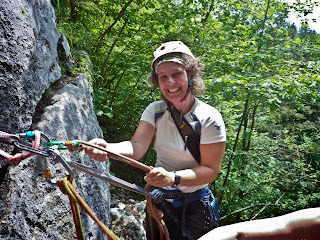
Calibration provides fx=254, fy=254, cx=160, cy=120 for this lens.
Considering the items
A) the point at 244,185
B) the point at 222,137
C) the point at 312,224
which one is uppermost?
the point at 222,137

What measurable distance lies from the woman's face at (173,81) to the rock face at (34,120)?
3.21 feet

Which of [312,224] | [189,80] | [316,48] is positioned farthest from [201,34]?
[312,224]

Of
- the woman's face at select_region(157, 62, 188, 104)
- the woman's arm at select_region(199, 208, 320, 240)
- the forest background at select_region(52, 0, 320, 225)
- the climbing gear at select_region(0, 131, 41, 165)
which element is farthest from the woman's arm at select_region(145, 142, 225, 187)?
the forest background at select_region(52, 0, 320, 225)

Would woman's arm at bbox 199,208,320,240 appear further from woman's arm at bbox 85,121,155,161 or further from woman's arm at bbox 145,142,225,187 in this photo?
woman's arm at bbox 85,121,155,161

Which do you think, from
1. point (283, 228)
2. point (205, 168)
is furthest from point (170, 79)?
point (283, 228)

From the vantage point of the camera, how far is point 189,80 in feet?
6.99

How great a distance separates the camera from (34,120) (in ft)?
6.56

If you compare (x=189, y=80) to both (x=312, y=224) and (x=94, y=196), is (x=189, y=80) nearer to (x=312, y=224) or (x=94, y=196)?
(x=94, y=196)

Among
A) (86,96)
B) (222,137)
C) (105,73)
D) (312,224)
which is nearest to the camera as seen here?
(312,224)

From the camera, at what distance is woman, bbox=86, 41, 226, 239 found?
1.84 meters

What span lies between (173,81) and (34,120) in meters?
1.14

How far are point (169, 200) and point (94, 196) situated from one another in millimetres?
810

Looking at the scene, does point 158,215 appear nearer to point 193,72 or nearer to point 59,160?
point 59,160

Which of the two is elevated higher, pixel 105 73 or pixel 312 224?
pixel 105 73
